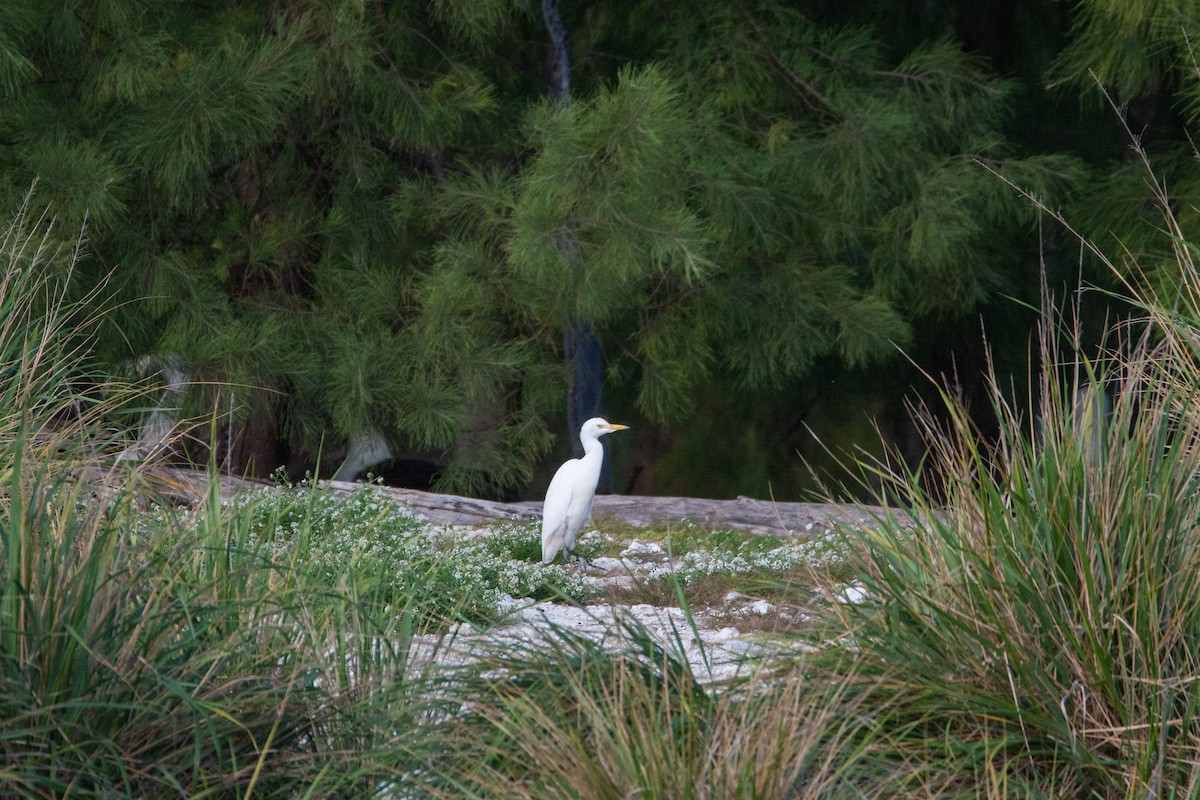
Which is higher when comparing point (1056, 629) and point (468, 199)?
point (468, 199)

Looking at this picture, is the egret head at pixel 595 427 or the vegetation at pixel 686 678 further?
the egret head at pixel 595 427

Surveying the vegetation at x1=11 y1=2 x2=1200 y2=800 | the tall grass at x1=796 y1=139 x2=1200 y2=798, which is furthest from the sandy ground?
the tall grass at x1=796 y1=139 x2=1200 y2=798

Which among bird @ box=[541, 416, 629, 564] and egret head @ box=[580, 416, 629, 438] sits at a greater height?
egret head @ box=[580, 416, 629, 438]

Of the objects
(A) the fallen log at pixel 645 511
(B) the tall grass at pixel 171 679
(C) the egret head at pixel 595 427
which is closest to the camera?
(B) the tall grass at pixel 171 679

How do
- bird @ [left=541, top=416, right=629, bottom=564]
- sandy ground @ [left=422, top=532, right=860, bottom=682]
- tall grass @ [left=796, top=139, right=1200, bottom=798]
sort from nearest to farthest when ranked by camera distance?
tall grass @ [left=796, top=139, right=1200, bottom=798], sandy ground @ [left=422, top=532, right=860, bottom=682], bird @ [left=541, top=416, right=629, bottom=564]

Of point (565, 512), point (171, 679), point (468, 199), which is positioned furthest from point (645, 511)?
point (171, 679)

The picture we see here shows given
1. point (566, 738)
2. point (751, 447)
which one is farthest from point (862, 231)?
point (566, 738)

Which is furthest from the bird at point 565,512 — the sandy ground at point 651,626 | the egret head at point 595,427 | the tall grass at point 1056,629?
the tall grass at point 1056,629

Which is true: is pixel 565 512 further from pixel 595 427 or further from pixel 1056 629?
pixel 1056 629

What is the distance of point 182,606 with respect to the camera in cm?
182

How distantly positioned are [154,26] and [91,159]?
83 centimetres

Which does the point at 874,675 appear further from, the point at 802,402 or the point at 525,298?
the point at 802,402

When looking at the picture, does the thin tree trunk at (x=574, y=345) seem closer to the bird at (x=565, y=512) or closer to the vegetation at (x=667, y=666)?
the bird at (x=565, y=512)

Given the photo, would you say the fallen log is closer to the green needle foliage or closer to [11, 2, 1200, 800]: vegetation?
the green needle foliage
